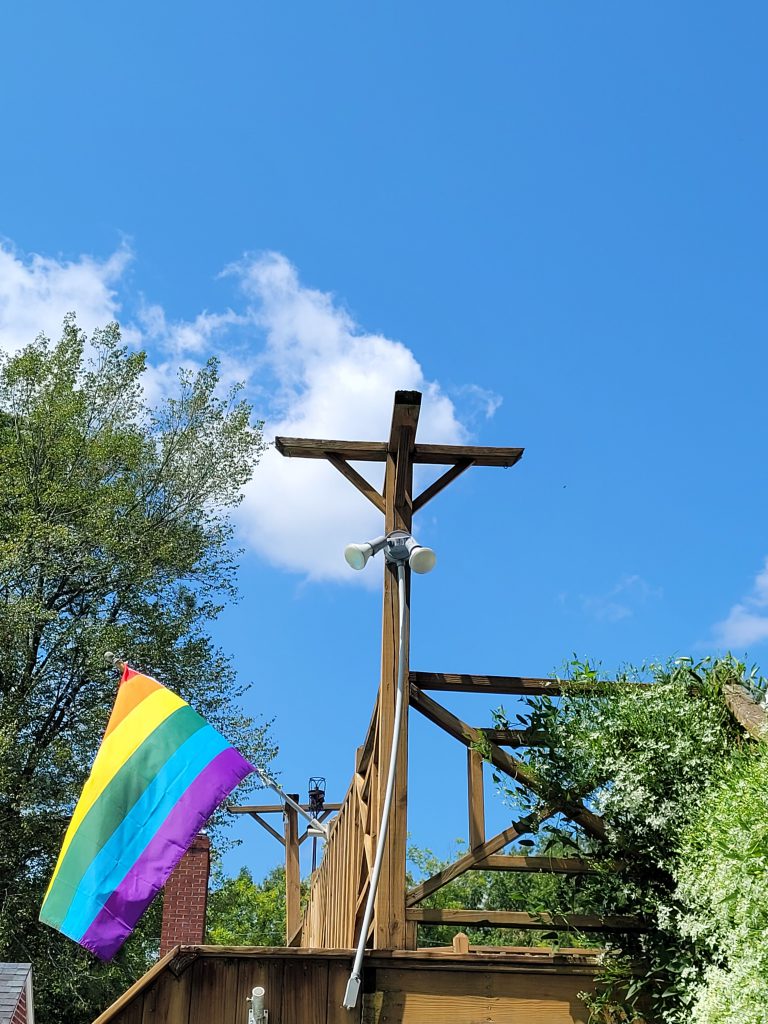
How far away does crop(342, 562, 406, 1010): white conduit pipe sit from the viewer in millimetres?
4273

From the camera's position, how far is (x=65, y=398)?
761 inches

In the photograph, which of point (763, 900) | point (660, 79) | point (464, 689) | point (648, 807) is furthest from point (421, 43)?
point (763, 900)

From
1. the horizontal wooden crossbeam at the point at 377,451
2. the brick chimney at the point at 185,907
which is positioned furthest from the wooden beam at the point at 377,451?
the brick chimney at the point at 185,907

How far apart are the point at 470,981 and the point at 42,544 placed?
14.3m

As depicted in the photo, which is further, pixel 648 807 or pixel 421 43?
pixel 421 43

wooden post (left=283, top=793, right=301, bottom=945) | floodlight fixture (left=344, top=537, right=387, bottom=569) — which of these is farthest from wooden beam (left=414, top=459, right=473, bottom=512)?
wooden post (left=283, top=793, right=301, bottom=945)

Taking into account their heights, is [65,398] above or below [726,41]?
above

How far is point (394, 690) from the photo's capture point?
488 centimetres

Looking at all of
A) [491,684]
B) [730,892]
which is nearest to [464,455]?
[491,684]

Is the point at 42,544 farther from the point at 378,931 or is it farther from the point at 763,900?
the point at 763,900

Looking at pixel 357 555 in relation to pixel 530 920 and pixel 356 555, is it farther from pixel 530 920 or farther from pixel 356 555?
pixel 530 920

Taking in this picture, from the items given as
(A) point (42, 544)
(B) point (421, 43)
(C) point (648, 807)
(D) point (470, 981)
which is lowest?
(D) point (470, 981)

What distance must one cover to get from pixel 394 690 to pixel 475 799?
634 millimetres

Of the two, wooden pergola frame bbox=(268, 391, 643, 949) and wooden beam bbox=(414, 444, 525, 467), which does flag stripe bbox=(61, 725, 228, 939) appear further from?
wooden beam bbox=(414, 444, 525, 467)
